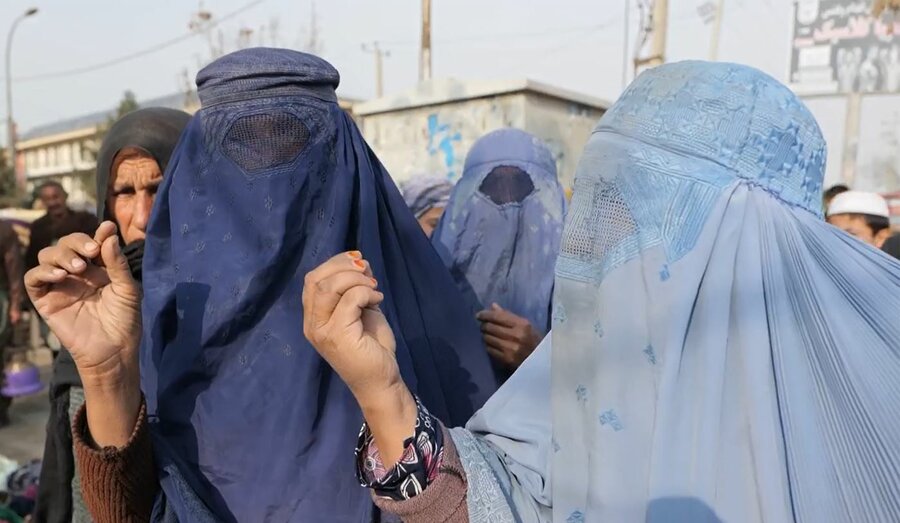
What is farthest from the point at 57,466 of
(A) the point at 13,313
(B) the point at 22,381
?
(A) the point at 13,313

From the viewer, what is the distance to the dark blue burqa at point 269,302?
135cm

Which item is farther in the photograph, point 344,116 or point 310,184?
point 344,116

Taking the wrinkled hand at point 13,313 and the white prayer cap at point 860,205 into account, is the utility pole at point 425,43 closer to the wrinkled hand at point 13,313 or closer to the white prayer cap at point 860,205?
the wrinkled hand at point 13,313

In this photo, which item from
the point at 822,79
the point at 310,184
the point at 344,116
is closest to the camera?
the point at 310,184

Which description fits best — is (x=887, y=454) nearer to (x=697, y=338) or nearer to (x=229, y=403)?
(x=697, y=338)

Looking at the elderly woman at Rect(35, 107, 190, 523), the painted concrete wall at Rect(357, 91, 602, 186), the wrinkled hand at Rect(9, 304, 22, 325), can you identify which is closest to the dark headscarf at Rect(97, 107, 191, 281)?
the elderly woman at Rect(35, 107, 190, 523)

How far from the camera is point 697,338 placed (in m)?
0.98

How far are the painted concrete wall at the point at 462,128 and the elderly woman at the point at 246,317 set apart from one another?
18.5 feet

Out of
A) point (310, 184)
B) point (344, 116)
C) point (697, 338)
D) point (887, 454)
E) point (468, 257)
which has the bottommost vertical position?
point (468, 257)

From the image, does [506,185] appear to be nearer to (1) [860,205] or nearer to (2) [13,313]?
(1) [860,205]

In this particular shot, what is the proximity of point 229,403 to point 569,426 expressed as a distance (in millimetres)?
660

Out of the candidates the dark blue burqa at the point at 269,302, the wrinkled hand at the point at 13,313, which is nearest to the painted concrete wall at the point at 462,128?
the wrinkled hand at the point at 13,313

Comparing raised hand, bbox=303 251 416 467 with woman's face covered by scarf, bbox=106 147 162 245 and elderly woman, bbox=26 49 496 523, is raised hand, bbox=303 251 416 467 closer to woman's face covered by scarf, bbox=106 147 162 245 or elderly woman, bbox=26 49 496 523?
elderly woman, bbox=26 49 496 523

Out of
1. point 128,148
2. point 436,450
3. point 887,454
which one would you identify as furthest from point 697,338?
point 128,148
